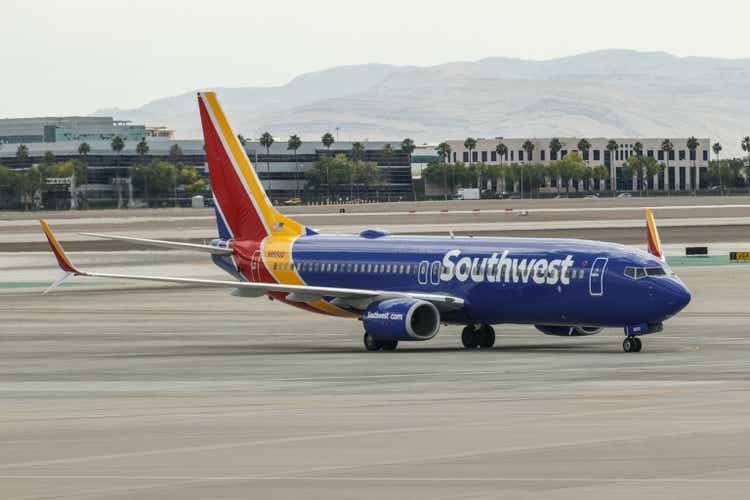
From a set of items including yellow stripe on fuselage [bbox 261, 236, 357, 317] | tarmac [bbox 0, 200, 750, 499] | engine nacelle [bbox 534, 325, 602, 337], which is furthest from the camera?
yellow stripe on fuselage [bbox 261, 236, 357, 317]

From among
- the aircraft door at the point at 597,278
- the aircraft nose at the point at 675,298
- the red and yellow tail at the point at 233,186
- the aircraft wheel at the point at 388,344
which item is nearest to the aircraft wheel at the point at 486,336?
the aircraft wheel at the point at 388,344

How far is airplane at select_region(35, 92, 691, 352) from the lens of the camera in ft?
149

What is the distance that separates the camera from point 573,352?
46.2m

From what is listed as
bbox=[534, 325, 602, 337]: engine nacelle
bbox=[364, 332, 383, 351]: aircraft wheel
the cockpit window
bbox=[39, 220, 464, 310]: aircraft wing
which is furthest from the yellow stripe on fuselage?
the cockpit window

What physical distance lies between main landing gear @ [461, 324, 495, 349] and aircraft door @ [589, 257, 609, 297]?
481 cm

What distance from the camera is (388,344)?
4812 cm

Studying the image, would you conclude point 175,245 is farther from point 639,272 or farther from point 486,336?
point 639,272

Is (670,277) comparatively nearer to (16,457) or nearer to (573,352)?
(573,352)

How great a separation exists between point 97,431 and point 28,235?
144 metres

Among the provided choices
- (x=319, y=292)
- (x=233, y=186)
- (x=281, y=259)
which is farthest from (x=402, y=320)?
(x=233, y=186)

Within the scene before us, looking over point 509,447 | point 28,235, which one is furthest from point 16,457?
point 28,235

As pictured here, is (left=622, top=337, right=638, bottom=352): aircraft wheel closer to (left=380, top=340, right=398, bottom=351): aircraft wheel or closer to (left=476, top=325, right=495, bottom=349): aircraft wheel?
(left=476, top=325, right=495, bottom=349): aircraft wheel

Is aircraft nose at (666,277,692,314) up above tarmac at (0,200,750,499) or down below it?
above

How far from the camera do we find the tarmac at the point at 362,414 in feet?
68.2
